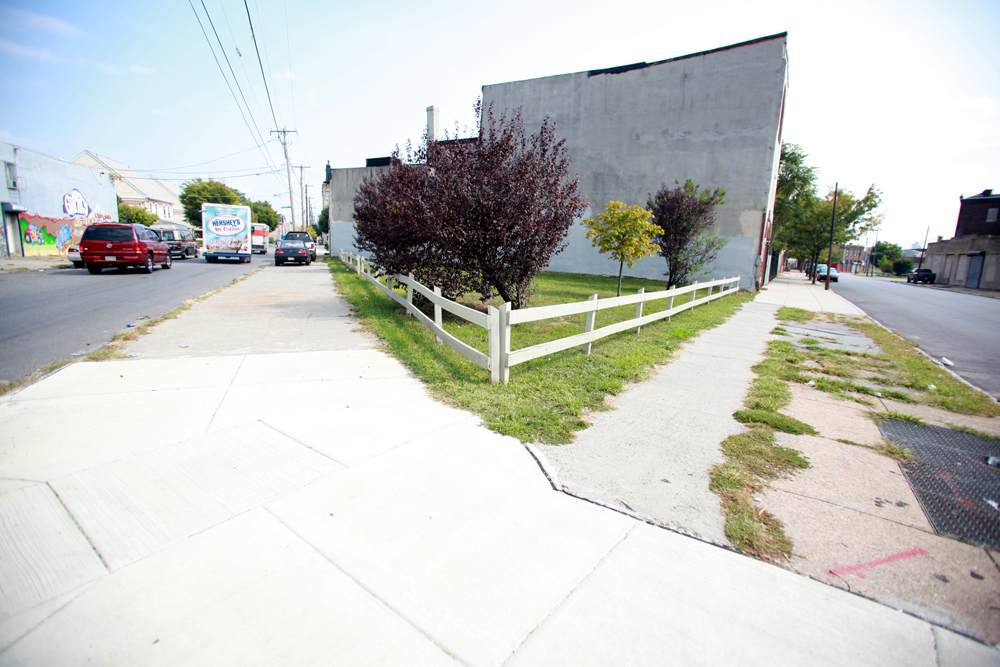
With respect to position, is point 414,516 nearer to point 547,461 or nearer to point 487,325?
point 547,461

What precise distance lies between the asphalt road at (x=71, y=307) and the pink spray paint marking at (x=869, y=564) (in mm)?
8091

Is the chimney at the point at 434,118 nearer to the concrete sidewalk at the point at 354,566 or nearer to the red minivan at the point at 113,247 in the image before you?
the red minivan at the point at 113,247

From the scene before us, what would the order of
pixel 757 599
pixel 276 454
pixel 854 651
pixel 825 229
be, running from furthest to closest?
pixel 825 229
pixel 276 454
pixel 757 599
pixel 854 651

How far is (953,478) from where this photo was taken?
3.56 meters

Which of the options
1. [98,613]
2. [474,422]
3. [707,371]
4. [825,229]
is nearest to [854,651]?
[474,422]

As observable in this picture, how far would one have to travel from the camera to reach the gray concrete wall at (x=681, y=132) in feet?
71.5

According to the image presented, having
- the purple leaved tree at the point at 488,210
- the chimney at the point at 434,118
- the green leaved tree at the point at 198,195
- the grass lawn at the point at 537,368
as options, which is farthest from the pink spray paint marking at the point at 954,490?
the green leaved tree at the point at 198,195

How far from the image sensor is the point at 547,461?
12.0 ft

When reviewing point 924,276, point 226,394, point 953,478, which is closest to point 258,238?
point 226,394

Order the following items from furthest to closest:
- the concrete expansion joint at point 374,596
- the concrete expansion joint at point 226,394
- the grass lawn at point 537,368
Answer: the grass lawn at point 537,368 → the concrete expansion joint at point 226,394 → the concrete expansion joint at point 374,596

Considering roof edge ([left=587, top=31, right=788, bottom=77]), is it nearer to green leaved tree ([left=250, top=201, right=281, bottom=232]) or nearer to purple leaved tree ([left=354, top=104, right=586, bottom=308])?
purple leaved tree ([left=354, top=104, right=586, bottom=308])

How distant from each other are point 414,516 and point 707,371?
17.2 feet

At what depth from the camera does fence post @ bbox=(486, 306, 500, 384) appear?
5379mm

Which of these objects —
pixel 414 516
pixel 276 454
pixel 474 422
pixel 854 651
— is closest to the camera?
pixel 854 651
